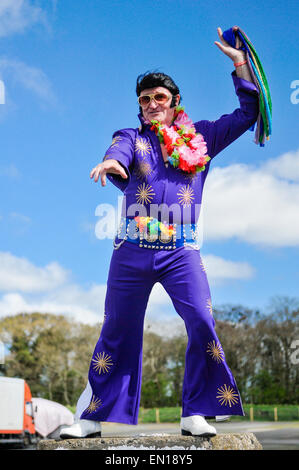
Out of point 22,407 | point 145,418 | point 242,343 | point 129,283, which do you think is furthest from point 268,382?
point 129,283

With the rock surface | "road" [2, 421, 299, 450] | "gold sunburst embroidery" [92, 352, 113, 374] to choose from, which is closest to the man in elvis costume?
"gold sunburst embroidery" [92, 352, 113, 374]

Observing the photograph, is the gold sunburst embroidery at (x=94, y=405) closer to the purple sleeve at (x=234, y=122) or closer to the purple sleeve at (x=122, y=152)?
the purple sleeve at (x=122, y=152)

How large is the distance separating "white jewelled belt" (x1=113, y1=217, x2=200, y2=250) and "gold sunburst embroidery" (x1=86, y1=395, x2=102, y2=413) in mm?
896

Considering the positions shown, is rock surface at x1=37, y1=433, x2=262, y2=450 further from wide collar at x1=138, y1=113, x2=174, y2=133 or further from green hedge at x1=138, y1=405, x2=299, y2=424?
green hedge at x1=138, y1=405, x2=299, y2=424

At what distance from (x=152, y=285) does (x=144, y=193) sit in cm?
55

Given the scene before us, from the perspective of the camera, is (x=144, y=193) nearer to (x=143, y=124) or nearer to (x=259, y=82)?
(x=143, y=124)

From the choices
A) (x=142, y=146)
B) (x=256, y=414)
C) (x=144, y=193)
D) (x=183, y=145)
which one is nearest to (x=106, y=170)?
(x=144, y=193)

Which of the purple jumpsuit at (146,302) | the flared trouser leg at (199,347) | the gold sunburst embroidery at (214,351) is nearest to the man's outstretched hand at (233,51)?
the purple jumpsuit at (146,302)

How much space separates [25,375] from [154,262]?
25.0m

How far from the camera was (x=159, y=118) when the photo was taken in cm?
323

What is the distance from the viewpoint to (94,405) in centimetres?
301

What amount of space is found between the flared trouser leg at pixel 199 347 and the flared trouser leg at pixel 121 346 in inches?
6.3

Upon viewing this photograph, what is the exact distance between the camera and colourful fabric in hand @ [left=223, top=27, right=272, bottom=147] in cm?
314
